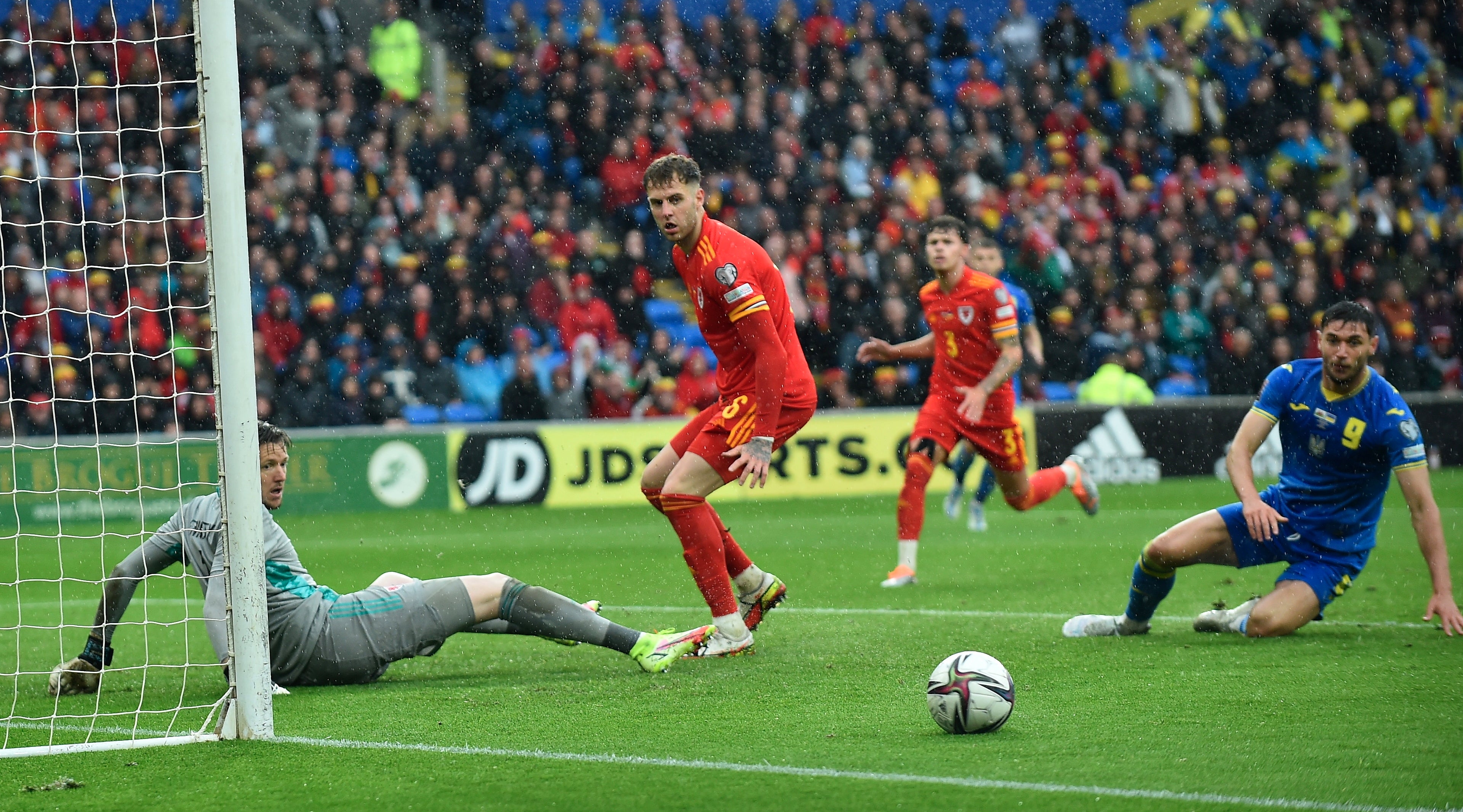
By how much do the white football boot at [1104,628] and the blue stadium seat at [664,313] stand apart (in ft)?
39.3

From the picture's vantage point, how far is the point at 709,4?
21781 millimetres

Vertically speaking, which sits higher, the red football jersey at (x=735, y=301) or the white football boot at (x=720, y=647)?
the red football jersey at (x=735, y=301)

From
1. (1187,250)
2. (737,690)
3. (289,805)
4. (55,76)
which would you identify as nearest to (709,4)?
(1187,250)

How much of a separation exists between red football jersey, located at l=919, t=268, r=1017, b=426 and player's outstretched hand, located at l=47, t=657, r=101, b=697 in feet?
17.8

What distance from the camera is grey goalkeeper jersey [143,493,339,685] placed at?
586 cm

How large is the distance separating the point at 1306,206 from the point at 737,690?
701 inches

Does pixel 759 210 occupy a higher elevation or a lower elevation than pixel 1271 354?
higher

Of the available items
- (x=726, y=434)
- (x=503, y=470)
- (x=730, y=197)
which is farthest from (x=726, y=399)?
(x=730, y=197)

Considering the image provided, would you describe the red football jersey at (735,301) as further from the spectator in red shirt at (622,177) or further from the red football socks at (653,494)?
the spectator in red shirt at (622,177)

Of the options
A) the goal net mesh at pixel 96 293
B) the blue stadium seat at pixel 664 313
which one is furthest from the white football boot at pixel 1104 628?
the blue stadium seat at pixel 664 313

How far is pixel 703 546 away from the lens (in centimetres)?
678

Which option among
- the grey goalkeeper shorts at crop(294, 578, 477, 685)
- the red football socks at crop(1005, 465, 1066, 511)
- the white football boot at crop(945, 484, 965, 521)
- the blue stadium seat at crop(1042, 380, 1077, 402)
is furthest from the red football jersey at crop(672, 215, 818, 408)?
the blue stadium seat at crop(1042, 380, 1077, 402)

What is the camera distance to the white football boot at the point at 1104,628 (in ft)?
23.7

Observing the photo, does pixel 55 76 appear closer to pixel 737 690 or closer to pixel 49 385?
pixel 49 385
